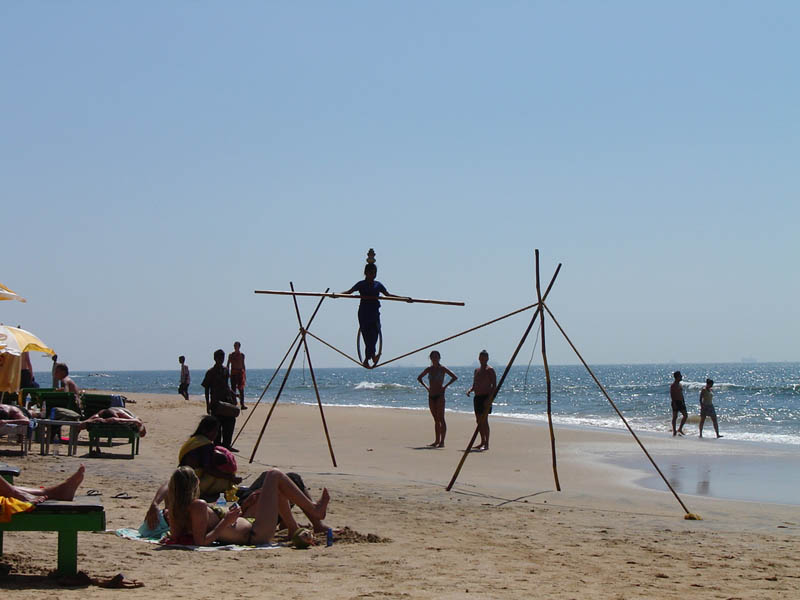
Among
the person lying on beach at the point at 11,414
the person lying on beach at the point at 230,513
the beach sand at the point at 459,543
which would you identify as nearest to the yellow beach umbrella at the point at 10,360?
→ the person lying on beach at the point at 11,414

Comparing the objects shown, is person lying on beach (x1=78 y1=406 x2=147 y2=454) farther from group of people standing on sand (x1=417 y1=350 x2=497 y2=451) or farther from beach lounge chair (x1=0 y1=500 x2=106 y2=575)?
beach lounge chair (x1=0 y1=500 x2=106 y2=575)

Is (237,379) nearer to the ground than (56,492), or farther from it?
farther from it

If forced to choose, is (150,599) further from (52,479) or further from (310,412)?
(310,412)

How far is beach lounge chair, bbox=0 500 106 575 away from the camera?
4.87m

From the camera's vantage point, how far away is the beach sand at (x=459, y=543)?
497 centimetres

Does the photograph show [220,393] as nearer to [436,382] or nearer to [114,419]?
[114,419]

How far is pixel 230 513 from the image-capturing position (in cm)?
607

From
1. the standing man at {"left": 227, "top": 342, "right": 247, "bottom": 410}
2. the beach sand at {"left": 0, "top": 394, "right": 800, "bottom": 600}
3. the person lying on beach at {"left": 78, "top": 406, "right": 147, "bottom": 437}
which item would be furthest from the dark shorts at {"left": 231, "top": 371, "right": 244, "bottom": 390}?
the person lying on beach at {"left": 78, "top": 406, "right": 147, "bottom": 437}

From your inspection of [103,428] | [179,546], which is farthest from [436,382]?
[179,546]

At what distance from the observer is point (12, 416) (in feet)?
36.2

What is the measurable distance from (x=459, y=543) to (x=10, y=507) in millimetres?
3113

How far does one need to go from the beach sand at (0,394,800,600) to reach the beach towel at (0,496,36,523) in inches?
14.3

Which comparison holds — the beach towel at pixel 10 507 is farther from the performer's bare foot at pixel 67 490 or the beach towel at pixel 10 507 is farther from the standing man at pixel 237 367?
the standing man at pixel 237 367

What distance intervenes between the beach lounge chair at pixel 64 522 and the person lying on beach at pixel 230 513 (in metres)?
0.88
